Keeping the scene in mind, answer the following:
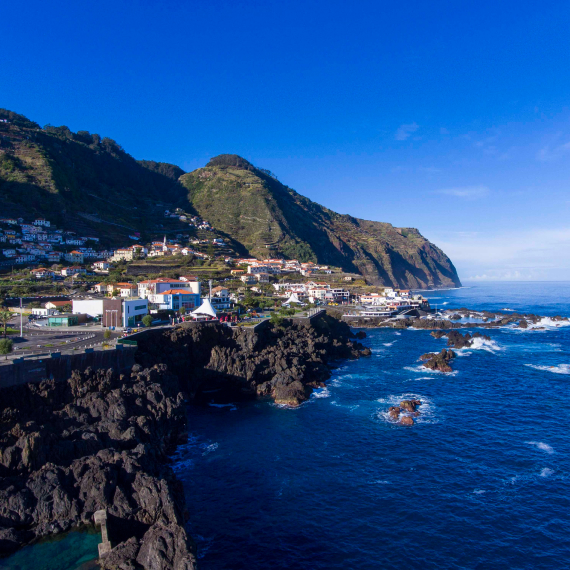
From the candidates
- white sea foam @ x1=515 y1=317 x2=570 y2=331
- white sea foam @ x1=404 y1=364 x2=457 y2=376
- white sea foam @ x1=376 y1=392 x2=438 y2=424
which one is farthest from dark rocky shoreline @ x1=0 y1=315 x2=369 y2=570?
white sea foam @ x1=515 y1=317 x2=570 y2=331

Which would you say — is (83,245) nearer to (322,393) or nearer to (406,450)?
(322,393)

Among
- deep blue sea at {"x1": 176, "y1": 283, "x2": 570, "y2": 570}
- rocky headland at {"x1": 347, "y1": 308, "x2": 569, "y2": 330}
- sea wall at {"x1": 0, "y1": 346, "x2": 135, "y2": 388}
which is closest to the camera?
deep blue sea at {"x1": 176, "y1": 283, "x2": 570, "y2": 570}

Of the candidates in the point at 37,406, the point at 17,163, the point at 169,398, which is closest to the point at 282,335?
the point at 169,398

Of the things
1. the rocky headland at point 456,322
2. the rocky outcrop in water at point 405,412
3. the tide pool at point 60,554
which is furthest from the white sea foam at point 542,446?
the rocky headland at point 456,322

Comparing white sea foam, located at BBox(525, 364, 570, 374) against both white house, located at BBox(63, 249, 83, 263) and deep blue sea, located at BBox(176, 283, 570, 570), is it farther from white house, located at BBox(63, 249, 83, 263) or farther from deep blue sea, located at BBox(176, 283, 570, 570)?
white house, located at BBox(63, 249, 83, 263)

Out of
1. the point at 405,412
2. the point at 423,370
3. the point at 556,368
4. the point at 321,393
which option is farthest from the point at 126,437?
the point at 556,368
